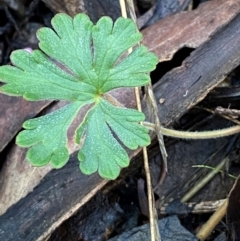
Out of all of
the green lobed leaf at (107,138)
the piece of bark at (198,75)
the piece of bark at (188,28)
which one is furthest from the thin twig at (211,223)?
the piece of bark at (188,28)

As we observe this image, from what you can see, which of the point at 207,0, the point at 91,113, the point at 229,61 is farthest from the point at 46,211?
the point at 207,0

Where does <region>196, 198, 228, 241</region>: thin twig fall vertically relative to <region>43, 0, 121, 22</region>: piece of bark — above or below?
below

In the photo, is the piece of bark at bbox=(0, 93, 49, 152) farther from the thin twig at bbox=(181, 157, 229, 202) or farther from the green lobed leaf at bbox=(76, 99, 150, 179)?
the thin twig at bbox=(181, 157, 229, 202)

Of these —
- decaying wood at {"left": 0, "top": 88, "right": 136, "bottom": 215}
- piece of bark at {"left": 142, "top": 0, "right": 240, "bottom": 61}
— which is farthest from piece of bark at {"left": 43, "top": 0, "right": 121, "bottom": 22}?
decaying wood at {"left": 0, "top": 88, "right": 136, "bottom": 215}

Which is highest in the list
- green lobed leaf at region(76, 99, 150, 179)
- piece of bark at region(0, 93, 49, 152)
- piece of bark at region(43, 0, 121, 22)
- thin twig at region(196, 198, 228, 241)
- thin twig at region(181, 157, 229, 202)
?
piece of bark at region(43, 0, 121, 22)

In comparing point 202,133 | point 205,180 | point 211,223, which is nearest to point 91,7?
point 202,133
